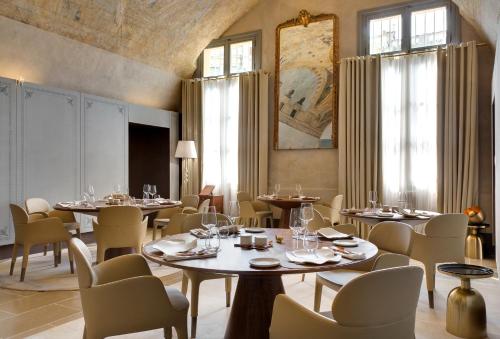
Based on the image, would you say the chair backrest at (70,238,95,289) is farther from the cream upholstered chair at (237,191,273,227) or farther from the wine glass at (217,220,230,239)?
the cream upholstered chair at (237,191,273,227)

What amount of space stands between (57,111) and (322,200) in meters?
4.90

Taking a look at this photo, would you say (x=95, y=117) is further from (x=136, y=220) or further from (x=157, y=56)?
(x=136, y=220)

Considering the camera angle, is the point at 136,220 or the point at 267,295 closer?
the point at 267,295

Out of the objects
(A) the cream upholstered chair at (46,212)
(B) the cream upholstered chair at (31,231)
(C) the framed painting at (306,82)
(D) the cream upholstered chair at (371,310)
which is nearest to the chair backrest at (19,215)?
(B) the cream upholstered chair at (31,231)

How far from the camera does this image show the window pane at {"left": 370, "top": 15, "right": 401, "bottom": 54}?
746cm

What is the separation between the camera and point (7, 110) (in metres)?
6.00

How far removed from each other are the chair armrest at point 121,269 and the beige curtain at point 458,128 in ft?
18.3

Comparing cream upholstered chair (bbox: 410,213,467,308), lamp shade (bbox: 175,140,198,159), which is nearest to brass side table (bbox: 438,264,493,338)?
cream upholstered chair (bbox: 410,213,467,308)

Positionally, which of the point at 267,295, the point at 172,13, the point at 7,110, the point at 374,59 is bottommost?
the point at 267,295

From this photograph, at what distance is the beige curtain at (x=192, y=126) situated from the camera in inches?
366

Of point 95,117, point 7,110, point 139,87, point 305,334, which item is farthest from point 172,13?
point 305,334

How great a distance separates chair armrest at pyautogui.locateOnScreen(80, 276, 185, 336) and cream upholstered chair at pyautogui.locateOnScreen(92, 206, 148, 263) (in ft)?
7.79

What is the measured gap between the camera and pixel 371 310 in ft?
6.10

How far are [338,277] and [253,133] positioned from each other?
575 centimetres
